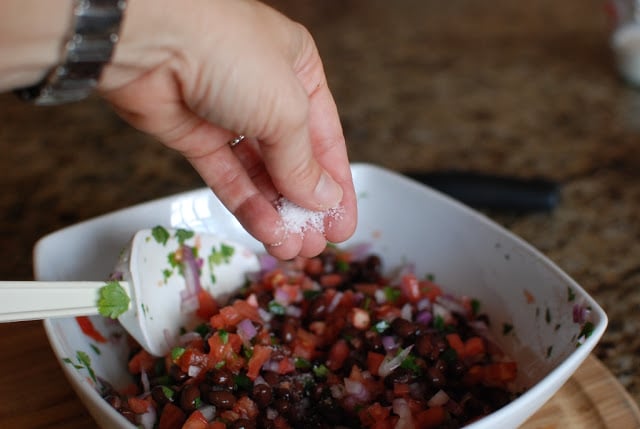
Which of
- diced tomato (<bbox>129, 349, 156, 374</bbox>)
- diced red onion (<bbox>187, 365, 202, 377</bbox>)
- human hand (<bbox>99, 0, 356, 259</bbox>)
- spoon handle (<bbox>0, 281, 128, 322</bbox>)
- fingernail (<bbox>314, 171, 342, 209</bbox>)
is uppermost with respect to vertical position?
human hand (<bbox>99, 0, 356, 259</bbox>)

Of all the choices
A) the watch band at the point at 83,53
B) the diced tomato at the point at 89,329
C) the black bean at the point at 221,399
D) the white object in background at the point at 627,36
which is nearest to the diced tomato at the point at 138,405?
the black bean at the point at 221,399

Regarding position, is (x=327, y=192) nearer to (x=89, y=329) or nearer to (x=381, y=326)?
(x=381, y=326)

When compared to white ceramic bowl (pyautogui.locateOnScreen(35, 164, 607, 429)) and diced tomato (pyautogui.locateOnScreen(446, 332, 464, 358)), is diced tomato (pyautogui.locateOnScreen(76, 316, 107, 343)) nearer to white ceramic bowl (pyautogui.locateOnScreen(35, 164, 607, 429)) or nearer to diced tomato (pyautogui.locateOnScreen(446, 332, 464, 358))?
white ceramic bowl (pyautogui.locateOnScreen(35, 164, 607, 429))

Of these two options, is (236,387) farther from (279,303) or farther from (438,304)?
(438,304)

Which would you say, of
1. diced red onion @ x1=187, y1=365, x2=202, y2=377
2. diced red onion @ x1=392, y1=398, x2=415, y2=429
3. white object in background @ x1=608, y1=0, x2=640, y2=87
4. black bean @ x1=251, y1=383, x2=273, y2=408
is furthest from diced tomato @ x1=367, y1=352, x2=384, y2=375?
white object in background @ x1=608, y1=0, x2=640, y2=87

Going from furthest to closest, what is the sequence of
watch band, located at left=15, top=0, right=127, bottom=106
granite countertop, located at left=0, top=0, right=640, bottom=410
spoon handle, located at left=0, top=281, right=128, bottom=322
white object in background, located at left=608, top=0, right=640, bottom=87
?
white object in background, located at left=608, top=0, right=640, bottom=87 → granite countertop, located at left=0, top=0, right=640, bottom=410 → spoon handle, located at left=0, top=281, right=128, bottom=322 → watch band, located at left=15, top=0, right=127, bottom=106
